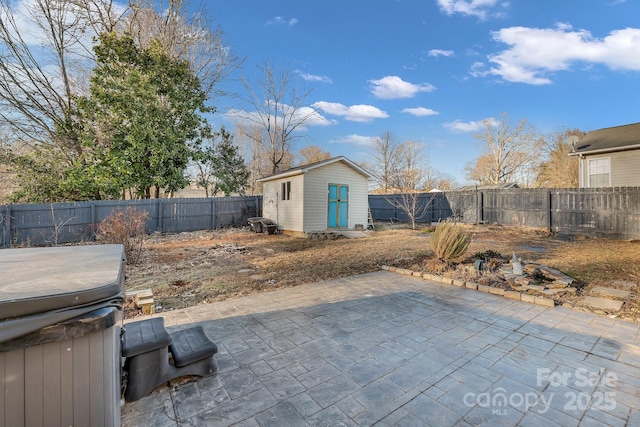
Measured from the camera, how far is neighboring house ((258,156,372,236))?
10.8 m

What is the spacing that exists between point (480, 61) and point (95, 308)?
1500 cm

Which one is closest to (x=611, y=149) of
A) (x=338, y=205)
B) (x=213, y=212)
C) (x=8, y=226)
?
(x=338, y=205)

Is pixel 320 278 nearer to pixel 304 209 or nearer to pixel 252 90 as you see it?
pixel 304 209

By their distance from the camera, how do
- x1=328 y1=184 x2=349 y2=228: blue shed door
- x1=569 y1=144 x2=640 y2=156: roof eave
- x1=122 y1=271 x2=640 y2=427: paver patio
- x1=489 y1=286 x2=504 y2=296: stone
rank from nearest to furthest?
1. x1=122 y1=271 x2=640 y2=427: paver patio
2. x1=489 y1=286 x2=504 y2=296: stone
3. x1=569 y1=144 x2=640 y2=156: roof eave
4. x1=328 y1=184 x2=349 y2=228: blue shed door

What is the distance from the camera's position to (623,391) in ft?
6.27

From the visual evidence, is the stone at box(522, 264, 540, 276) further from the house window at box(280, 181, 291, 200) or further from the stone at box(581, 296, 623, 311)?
the house window at box(280, 181, 291, 200)

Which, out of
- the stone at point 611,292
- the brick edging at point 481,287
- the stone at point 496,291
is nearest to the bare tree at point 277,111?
the brick edging at point 481,287

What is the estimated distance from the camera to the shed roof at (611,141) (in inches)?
392

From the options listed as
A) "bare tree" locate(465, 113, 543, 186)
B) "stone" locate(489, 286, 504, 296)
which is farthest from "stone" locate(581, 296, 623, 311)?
"bare tree" locate(465, 113, 543, 186)

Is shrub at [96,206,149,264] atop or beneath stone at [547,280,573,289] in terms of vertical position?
atop

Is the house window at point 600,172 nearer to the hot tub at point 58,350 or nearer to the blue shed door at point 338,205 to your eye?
the blue shed door at point 338,205

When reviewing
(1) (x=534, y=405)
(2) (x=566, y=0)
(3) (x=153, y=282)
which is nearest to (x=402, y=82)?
(2) (x=566, y=0)

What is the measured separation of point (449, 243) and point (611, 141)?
1051 centimetres

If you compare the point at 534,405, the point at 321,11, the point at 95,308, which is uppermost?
the point at 321,11
